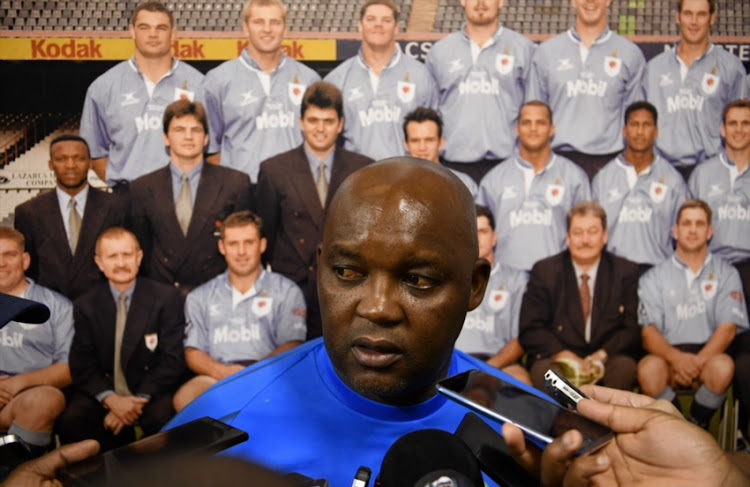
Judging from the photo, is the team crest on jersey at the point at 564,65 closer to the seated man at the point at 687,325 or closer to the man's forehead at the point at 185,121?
the seated man at the point at 687,325

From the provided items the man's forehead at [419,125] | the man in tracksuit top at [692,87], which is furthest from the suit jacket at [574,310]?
the man's forehead at [419,125]

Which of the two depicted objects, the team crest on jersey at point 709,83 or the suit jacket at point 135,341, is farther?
the team crest on jersey at point 709,83

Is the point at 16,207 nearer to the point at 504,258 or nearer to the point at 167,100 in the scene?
the point at 167,100

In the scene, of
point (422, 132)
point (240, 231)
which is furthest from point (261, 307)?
point (422, 132)

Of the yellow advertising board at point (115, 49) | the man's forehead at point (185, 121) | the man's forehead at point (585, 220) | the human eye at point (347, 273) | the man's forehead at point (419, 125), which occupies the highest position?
the yellow advertising board at point (115, 49)

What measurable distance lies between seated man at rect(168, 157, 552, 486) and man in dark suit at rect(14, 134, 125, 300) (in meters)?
0.92

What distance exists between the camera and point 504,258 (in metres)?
2.29

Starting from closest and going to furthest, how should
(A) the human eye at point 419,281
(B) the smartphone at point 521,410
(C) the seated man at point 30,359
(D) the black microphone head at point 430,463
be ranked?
(D) the black microphone head at point 430,463, (B) the smartphone at point 521,410, (A) the human eye at point 419,281, (C) the seated man at point 30,359

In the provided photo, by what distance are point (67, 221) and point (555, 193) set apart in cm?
174

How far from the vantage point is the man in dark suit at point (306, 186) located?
2201 mm

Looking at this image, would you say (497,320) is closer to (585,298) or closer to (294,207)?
(585,298)

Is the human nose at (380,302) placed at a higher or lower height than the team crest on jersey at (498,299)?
higher

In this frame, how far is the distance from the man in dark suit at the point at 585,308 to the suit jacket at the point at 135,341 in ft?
4.13

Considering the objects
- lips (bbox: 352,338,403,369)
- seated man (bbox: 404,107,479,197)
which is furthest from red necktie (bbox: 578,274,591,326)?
lips (bbox: 352,338,403,369)
